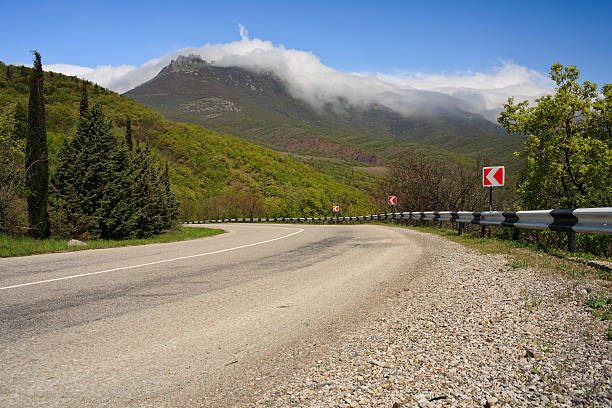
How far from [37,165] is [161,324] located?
17216 millimetres

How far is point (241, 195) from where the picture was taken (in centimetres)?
7006

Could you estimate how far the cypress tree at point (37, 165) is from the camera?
16969 mm

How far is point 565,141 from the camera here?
66.5 ft

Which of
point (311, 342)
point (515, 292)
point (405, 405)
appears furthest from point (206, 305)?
point (515, 292)

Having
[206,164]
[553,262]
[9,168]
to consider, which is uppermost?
[206,164]

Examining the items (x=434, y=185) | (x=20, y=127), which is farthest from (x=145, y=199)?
(x=434, y=185)

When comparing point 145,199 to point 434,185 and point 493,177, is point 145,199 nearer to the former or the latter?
point 493,177

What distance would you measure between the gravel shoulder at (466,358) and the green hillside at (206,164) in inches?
1964

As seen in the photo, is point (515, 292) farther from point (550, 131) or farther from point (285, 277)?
point (550, 131)

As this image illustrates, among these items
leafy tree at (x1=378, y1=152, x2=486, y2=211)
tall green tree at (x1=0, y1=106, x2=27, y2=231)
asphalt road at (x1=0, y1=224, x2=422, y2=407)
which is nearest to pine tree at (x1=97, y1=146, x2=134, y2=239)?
tall green tree at (x1=0, y1=106, x2=27, y2=231)

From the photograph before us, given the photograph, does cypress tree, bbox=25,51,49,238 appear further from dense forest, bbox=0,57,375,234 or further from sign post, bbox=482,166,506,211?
dense forest, bbox=0,57,375,234

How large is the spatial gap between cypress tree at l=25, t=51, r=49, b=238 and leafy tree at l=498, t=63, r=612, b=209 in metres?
24.6

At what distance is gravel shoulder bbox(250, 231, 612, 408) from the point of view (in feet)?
8.31

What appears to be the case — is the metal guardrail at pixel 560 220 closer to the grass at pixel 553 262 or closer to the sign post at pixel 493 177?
the grass at pixel 553 262
